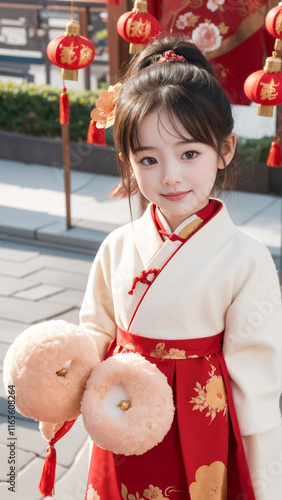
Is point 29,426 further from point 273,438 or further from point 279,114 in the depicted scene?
point 279,114

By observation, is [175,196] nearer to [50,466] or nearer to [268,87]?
[50,466]

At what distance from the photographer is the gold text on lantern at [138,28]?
3.06m

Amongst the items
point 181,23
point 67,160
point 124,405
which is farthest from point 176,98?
point 67,160

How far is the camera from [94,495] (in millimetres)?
2268

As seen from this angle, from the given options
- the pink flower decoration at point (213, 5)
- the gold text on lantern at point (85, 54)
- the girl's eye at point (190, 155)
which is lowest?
the gold text on lantern at point (85, 54)

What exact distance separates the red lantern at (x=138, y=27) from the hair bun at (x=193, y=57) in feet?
2.67

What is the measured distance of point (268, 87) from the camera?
2.94 m

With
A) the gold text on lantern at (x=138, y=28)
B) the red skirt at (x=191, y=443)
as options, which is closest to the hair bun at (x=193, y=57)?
the red skirt at (x=191, y=443)

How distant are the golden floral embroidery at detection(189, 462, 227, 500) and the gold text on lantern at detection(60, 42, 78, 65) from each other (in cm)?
229

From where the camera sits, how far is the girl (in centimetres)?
204

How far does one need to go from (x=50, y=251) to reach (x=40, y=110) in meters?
2.98

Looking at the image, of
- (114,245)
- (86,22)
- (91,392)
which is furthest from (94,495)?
(86,22)

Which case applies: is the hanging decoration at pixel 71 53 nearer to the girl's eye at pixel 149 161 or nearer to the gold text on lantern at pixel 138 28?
the gold text on lantern at pixel 138 28

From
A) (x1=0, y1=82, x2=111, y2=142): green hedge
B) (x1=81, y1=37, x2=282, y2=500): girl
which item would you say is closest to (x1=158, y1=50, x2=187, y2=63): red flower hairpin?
Answer: (x1=81, y1=37, x2=282, y2=500): girl
